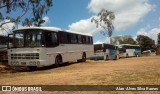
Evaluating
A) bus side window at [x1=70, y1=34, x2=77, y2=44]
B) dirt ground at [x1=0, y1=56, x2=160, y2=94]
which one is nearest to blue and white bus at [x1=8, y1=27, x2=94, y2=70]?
dirt ground at [x1=0, y1=56, x2=160, y2=94]

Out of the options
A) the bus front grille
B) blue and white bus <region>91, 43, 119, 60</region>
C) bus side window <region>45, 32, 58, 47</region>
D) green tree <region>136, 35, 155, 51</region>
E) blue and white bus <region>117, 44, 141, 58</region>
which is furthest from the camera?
green tree <region>136, 35, 155, 51</region>

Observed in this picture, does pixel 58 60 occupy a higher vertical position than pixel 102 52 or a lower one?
lower

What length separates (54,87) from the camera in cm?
1215

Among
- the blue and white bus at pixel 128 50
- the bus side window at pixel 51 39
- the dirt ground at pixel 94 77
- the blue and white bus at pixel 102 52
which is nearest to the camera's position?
the dirt ground at pixel 94 77

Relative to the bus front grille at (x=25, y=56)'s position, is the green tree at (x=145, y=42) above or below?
above

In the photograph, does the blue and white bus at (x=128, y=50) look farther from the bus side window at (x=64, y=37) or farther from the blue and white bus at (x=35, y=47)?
the blue and white bus at (x=35, y=47)

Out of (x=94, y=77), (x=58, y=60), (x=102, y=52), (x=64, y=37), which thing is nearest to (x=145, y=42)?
(x=102, y=52)

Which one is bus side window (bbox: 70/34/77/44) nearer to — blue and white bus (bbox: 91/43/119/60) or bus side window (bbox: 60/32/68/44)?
bus side window (bbox: 60/32/68/44)

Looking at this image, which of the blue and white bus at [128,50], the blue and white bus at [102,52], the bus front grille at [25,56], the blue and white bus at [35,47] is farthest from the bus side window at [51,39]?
the blue and white bus at [128,50]

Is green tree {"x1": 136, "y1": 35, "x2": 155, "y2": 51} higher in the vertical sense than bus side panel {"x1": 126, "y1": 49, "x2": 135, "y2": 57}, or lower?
higher

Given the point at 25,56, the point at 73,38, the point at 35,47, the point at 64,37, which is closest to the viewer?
the point at 35,47

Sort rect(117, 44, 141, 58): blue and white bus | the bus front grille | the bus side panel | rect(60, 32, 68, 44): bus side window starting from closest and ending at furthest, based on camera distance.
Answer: the bus front grille < rect(60, 32, 68, 44): bus side window < rect(117, 44, 141, 58): blue and white bus < the bus side panel

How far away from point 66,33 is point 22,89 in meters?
15.3

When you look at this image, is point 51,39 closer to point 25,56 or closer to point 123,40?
point 25,56
